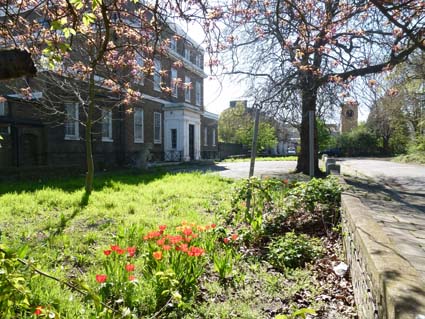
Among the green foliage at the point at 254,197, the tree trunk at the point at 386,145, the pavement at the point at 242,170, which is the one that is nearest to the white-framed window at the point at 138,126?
the pavement at the point at 242,170

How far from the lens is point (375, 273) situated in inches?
72.6

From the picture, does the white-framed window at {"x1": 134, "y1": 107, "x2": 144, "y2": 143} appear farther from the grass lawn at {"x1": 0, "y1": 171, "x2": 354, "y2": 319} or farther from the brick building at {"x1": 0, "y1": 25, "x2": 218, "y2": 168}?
the grass lawn at {"x1": 0, "y1": 171, "x2": 354, "y2": 319}

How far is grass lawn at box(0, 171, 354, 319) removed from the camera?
2.60 m

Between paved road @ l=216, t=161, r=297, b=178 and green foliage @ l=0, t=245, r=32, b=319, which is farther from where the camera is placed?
paved road @ l=216, t=161, r=297, b=178

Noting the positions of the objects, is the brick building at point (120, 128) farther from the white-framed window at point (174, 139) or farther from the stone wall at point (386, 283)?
the stone wall at point (386, 283)

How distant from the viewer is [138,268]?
3535 mm

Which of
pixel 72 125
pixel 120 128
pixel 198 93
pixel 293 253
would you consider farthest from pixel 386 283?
pixel 198 93

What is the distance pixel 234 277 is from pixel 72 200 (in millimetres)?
5046

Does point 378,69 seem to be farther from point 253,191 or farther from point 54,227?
point 54,227

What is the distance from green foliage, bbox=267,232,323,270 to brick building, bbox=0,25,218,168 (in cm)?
343

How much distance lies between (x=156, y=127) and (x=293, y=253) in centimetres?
1945

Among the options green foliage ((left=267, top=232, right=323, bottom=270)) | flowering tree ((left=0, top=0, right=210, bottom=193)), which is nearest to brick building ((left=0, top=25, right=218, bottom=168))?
flowering tree ((left=0, top=0, right=210, bottom=193))

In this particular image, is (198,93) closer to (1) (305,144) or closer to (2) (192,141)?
(2) (192,141)

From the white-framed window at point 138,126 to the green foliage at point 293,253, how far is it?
661 inches
